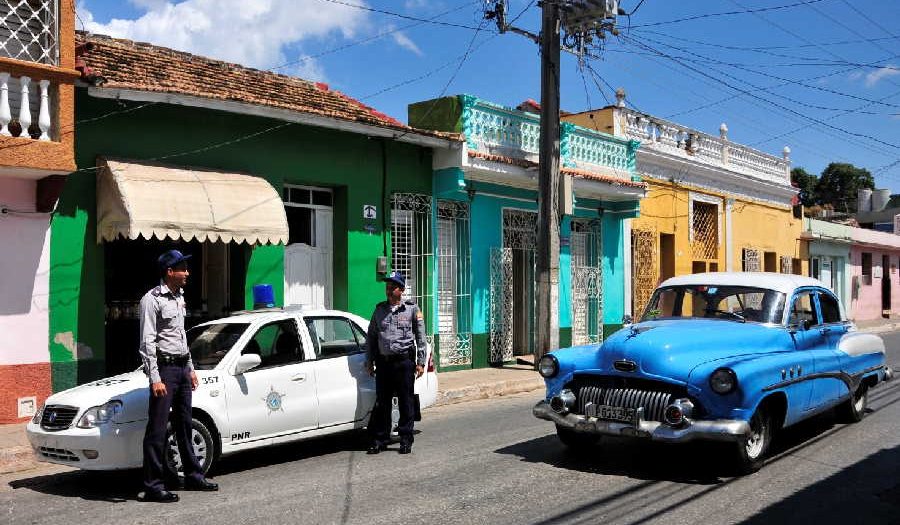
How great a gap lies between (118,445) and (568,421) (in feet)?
12.1

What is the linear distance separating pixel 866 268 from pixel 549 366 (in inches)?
1300

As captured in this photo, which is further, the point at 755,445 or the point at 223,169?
the point at 223,169

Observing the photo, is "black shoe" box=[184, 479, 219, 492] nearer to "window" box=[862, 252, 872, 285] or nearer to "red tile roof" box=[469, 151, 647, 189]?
"red tile roof" box=[469, 151, 647, 189]

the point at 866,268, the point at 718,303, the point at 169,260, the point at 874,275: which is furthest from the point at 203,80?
the point at 874,275

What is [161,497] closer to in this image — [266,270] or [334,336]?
[334,336]

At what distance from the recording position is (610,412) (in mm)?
6910

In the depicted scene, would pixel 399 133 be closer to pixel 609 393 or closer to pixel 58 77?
pixel 58 77

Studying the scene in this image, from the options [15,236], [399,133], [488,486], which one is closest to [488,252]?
[399,133]

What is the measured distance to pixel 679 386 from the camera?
6.63m

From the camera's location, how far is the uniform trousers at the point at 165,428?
627 cm

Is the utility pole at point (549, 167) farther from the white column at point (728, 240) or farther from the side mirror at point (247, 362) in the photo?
the white column at point (728, 240)

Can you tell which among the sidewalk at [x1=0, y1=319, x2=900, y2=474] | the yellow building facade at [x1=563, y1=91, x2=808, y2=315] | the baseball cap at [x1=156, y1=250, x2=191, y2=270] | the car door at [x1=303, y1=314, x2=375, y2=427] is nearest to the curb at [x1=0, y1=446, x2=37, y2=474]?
the sidewalk at [x1=0, y1=319, x2=900, y2=474]

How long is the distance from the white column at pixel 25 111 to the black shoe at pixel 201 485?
15.8 feet

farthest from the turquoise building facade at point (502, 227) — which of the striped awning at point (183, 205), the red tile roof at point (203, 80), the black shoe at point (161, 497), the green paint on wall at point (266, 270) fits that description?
the black shoe at point (161, 497)
